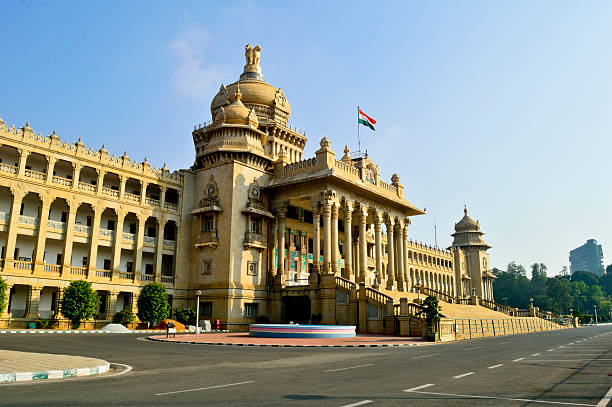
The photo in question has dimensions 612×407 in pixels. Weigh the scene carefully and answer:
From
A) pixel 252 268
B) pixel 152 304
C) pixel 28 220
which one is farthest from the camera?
pixel 252 268

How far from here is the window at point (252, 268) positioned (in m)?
46.8

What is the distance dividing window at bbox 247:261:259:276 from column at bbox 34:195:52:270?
1752 cm

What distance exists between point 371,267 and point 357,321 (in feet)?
78.4

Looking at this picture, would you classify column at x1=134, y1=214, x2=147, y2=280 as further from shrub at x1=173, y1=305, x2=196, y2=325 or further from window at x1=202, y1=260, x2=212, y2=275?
window at x1=202, y1=260, x2=212, y2=275

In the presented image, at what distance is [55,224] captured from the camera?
134ft

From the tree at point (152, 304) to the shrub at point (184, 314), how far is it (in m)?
1.62

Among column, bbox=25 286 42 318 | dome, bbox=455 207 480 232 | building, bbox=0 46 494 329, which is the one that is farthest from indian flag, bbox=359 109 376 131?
dome, bbox=455 207 480 232

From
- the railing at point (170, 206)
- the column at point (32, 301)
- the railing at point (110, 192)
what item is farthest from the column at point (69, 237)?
the railing at point (170, 206)

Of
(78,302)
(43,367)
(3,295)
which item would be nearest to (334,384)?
(43,367)

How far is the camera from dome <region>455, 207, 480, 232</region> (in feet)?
369

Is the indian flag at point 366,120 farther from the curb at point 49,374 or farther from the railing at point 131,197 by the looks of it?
the curb at point 49,374

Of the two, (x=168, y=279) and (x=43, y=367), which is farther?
(x=168, y=279)

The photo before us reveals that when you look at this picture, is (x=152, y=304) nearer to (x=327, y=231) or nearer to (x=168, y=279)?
(x=168, y=279)

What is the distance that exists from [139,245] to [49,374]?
115 ft
